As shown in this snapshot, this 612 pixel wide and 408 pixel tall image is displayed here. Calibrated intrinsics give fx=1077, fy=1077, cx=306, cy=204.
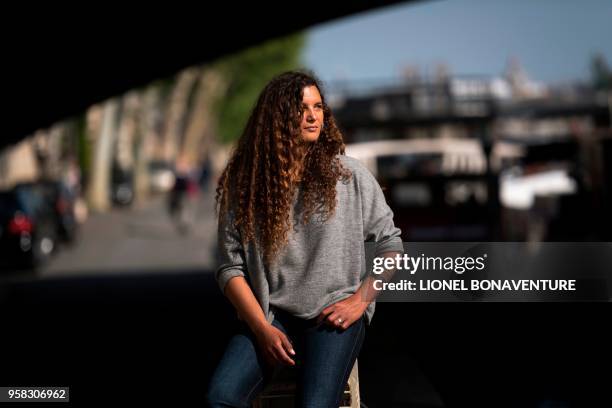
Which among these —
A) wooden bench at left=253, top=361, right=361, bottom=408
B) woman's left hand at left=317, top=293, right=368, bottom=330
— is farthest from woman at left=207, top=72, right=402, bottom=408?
wooden bench at left=253, top=361, right=361, bottom=408

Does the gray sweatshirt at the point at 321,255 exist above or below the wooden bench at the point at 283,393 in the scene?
above

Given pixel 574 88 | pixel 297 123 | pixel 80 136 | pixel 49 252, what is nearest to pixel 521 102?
pixel 574 88

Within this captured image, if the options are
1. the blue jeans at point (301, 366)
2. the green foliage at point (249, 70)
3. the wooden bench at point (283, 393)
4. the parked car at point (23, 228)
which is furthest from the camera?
the green foliage at point (249, 70)

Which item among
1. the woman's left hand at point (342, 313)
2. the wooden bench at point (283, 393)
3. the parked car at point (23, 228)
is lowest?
the wooden bench at point (283, 393)

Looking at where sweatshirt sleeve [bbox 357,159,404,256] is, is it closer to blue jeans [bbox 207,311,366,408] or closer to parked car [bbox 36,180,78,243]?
blue jeans [bbox 207,311,366,408]

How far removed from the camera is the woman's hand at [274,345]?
313 centimetres

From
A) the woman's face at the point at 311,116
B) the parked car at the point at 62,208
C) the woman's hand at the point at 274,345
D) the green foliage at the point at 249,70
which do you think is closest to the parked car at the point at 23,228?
the parked car at the point at 62,208

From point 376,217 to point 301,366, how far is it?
50cm

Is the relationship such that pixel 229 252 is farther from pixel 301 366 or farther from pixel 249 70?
pixel 249 70

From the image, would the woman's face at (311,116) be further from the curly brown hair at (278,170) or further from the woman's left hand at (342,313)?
the woman's left hand at (342,313)

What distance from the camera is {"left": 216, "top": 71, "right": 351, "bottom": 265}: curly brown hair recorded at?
3164 mm

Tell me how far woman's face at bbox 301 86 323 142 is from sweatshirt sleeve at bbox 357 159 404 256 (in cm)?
18

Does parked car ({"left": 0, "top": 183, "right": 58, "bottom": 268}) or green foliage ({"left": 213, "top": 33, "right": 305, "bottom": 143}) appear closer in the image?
parked car ({"left": 0, "top": 183, "right": 58, "bottom": 268})

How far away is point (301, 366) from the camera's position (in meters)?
3.18
